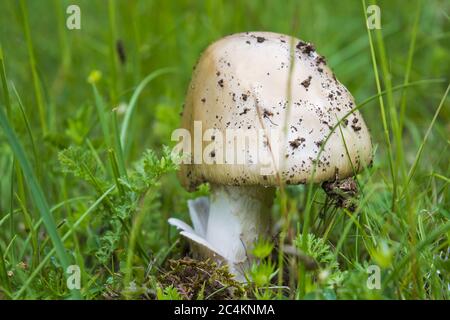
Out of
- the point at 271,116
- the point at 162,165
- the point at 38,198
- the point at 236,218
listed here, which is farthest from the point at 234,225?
the point at 38,198

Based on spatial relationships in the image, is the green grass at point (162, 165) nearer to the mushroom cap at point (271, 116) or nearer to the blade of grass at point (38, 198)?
the blade of grass at point (38, 198)

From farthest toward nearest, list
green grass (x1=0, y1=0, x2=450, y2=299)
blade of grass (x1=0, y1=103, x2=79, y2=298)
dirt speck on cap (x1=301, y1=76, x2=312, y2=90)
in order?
dirt speck on cap (x1=301, y1=76, x2=312, y2=90) < green grass (x1=0, y1=0, x2=450, y2=299) < blade of grass (x1=0, y1=103, x2=79, y2=298)

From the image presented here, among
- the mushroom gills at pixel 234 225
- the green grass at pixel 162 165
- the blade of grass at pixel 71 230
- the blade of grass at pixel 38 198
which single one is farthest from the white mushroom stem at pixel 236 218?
the blade of grass at pixel 38 198

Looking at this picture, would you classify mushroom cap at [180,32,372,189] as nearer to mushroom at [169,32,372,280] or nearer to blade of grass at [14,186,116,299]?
mushroom at [169,32,372,280]

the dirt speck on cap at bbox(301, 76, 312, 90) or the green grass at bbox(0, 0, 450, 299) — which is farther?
the dirt speck on cap at bbox(301, 76, 312, 90)

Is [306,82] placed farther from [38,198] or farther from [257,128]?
[38,198]

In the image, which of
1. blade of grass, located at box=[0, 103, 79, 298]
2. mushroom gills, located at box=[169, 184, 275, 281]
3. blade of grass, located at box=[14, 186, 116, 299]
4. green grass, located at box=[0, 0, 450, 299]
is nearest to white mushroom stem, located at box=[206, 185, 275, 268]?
mushroom gills, located at box=[169, 184, 275, 281]
